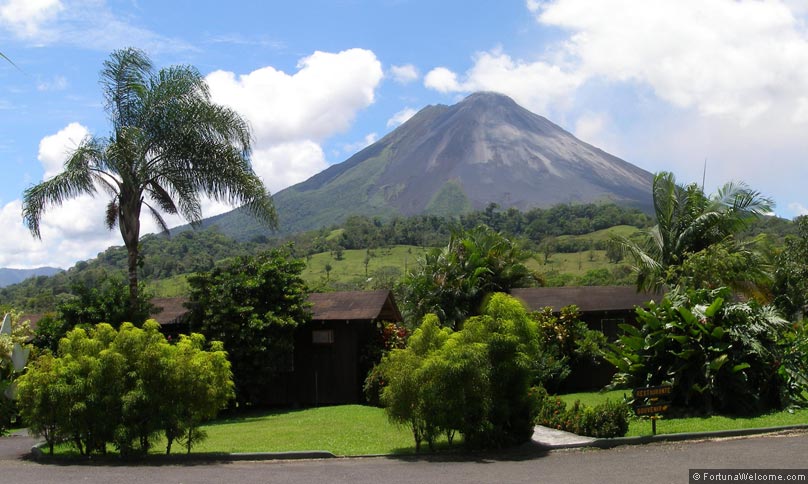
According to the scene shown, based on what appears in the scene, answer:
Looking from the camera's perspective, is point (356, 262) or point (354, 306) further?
point (356, 262)

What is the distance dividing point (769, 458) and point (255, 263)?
1550 centimetres

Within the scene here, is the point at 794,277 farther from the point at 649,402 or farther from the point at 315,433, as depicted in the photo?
the point at 315,433

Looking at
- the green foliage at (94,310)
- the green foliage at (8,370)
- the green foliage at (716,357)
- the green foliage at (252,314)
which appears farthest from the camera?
the green foliage at (252,314)

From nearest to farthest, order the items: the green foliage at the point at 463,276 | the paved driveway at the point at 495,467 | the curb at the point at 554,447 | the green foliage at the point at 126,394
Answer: the paved driveway at the point at 495,467 → the curb at the point at 554,447 → the green foliage at the point at 126,394 → the green foliage at the point at 463,276

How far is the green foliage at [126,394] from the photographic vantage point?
11914 mm

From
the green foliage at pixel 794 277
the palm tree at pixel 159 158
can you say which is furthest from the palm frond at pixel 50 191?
the green foliage at pixel 794 277

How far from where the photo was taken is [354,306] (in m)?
22.0

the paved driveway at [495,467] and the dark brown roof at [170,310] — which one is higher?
the dark brown roof at [170,310]

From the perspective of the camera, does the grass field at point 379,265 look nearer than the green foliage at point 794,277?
No

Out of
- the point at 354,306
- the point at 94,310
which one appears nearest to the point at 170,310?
the point at 94,310

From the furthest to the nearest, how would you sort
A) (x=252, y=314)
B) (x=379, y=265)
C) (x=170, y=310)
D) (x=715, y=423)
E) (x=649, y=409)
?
(x=379, y=265)
(x=170, y=310)
(x=252, y=314)
(x=715, y=423)
(x=649, y=409)

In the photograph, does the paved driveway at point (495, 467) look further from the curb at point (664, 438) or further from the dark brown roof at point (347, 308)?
the dark brown roof at point (347, 308)

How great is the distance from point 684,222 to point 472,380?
45.0 ft

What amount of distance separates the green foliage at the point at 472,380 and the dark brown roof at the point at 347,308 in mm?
8824
